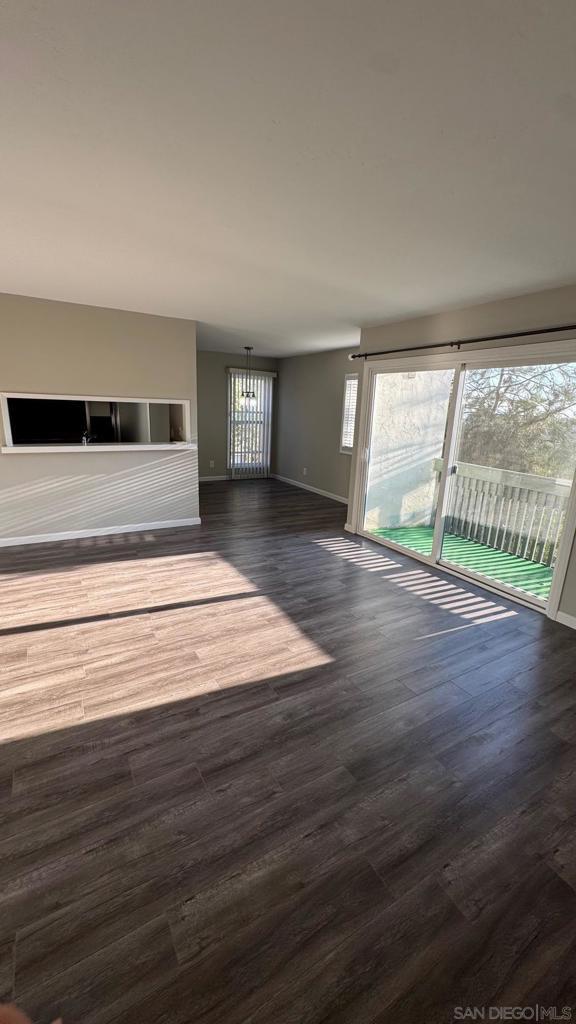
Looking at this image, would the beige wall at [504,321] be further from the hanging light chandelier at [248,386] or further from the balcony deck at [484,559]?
the hanging light chandelier at [248,386]

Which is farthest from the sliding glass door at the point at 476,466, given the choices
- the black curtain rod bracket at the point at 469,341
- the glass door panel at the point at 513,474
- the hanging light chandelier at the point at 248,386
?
the hanging light chandelier at the point at 248,386

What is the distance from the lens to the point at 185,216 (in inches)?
85.0

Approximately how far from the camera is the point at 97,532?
4891 millimetres

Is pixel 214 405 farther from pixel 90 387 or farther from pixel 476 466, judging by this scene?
pixel 476 466

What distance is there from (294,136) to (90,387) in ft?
12.2

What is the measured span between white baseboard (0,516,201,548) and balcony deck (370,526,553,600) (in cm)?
255

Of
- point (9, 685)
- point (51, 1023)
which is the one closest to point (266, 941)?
point (51, 1023)

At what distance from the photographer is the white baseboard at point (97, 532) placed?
4508 millimetres

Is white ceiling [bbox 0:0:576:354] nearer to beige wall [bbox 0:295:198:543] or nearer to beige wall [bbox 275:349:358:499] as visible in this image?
beige wall [bbox 0:295:198:543]

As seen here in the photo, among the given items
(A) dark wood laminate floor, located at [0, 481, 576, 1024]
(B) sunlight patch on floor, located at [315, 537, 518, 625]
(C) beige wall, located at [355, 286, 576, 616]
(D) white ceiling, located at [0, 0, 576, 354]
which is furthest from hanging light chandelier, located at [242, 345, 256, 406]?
(A) dark wood laminate floor, located at [0, 481, 576, 1024]

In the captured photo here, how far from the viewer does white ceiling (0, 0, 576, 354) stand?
1040 millimetres

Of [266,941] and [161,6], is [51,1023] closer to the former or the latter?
[266,941]

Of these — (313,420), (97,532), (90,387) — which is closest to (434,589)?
(97,532)

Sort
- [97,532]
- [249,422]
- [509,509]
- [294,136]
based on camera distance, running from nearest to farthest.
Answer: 1. [294,136]
2. [509,509]
3. [97,532]
4. [249,422]
